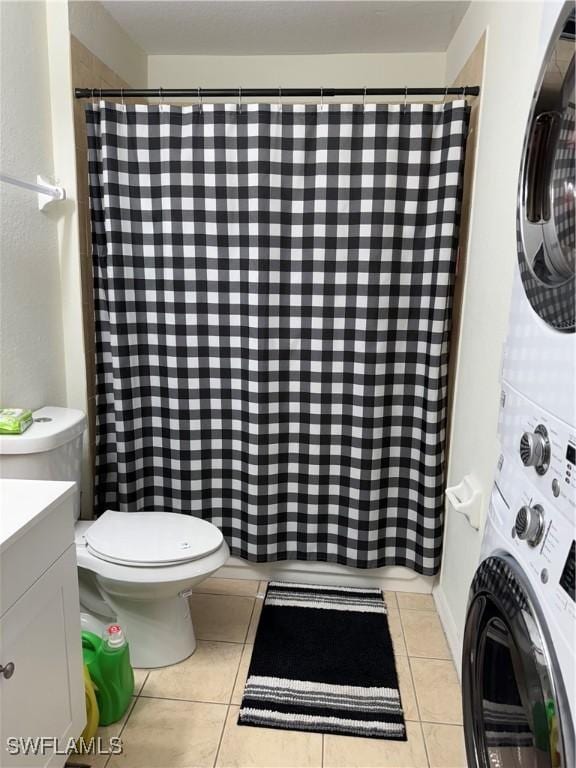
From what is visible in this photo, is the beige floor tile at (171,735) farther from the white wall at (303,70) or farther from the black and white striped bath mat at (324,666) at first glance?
the white wall at (303,70)

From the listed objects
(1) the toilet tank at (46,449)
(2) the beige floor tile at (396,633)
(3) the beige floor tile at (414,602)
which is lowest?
(2) the beige floor tile at (396,633)

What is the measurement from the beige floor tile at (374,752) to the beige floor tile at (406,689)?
0.06m

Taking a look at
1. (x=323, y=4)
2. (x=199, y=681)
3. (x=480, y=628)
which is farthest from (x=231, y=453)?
(x=323, y=4)

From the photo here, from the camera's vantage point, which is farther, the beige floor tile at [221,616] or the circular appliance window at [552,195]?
the beige floor tile at [221,616]

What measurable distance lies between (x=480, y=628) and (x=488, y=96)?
5.00 feet

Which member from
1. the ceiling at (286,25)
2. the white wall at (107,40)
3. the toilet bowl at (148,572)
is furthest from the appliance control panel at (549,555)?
the white wall at (107,40)

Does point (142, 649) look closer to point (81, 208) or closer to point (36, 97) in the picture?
point (81, 208)

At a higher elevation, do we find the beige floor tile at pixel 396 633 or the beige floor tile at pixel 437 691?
the beige floor tile at pixel 396 633

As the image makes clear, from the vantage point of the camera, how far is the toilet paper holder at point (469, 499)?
1.57 m

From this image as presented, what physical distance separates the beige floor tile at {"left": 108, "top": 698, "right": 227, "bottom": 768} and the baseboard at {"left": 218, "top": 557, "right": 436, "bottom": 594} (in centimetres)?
65

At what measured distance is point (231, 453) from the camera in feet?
6.81

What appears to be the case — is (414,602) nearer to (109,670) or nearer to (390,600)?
(390,600)

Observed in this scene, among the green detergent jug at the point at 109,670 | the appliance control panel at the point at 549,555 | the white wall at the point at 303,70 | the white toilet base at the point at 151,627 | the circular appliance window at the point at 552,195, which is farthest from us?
the white wall at the point at 303,70

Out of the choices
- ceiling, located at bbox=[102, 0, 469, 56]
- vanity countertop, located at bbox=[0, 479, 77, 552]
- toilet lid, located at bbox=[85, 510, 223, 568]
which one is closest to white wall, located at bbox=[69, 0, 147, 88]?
ceiling, located at bbox=[102, 0, 469, 56]
